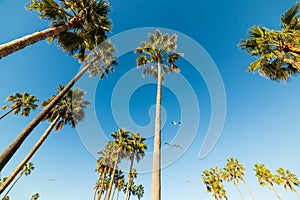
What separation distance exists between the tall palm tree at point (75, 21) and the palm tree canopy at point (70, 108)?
962cm

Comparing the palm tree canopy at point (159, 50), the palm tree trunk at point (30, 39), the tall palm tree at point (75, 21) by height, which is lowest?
the palm tree trunk at point (30, 39)

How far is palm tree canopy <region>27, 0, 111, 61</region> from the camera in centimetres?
829

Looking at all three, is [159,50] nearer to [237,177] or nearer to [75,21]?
[75,21]

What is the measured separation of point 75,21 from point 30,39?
3.12m

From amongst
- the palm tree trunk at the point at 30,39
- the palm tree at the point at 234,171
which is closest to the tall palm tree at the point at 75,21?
the palm tree trunk at the point at 30,39

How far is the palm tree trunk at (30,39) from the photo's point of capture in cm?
559

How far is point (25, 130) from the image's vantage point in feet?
27.4

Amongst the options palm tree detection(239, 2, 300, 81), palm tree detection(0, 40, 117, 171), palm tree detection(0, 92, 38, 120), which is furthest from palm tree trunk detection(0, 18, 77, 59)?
palm tree detection(0, 92, 38, 120)

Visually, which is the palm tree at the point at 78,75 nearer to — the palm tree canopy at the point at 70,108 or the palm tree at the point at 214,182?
the palm tree canopy at the point at 70,108

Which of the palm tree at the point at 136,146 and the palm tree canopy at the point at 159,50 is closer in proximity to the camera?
the palm tree canopy at the point at 159,50

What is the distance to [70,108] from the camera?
18.4 meters

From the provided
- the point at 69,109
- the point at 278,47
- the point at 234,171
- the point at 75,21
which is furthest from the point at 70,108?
the point at 234,171

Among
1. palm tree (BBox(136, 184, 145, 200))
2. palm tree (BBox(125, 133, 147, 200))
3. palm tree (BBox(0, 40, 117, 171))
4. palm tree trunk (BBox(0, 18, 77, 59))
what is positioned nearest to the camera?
palm tree trunk (BBox(0, 18, 77, 59))

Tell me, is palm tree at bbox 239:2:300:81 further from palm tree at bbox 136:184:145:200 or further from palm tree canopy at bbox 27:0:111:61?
palm tree at bbox 136:184:145:200
